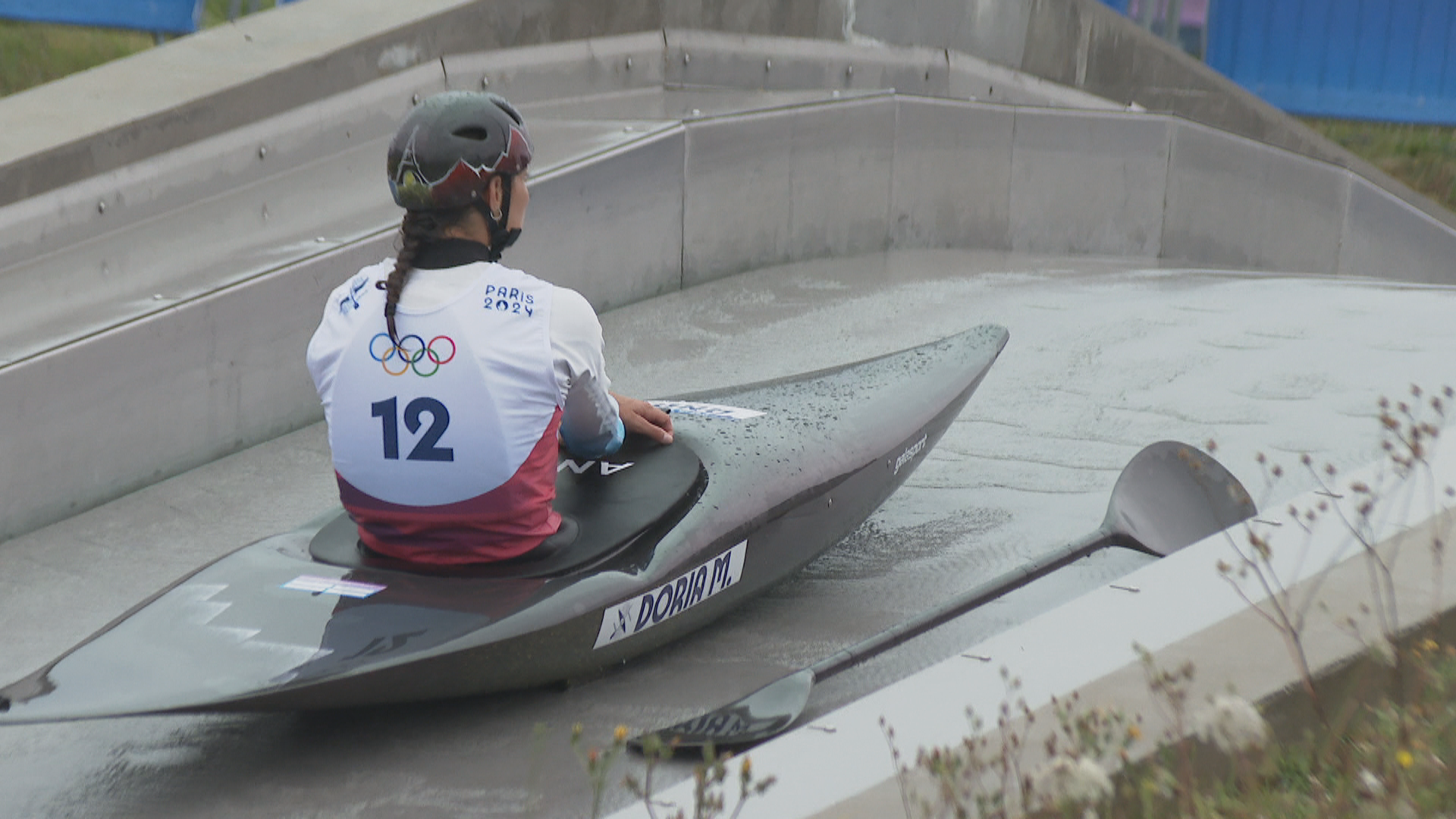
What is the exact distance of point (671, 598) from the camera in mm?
3418

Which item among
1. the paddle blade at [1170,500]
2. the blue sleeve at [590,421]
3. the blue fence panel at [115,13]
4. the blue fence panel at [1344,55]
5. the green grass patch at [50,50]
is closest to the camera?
the blue sleeve at [590,421]

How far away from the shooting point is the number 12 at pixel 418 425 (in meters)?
3.02

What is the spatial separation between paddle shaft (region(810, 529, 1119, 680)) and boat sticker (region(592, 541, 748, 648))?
1.25 ft

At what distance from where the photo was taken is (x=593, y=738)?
3.21 meters

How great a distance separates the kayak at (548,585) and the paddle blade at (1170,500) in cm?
58

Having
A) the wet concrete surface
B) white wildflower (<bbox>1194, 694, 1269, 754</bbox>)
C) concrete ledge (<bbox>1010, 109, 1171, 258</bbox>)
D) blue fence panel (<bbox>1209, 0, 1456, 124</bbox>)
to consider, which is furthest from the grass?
white wildflower (<bbox>1194, 694, 1269, 754</bbox>)

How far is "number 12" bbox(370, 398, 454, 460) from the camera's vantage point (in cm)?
302

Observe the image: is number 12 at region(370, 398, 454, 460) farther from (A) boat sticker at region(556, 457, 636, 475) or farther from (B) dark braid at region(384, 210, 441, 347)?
(A) boat sticker at region(556, 457, 636, 475)

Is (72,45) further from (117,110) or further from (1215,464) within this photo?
(1215,464)

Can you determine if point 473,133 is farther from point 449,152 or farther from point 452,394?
point 452,394

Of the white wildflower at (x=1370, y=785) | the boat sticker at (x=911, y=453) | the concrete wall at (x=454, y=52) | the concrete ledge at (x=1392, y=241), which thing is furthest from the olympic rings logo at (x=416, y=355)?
the concrete ledge at (x=1392, y=241)

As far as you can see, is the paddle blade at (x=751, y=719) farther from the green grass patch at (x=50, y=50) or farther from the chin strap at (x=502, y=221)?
the green grass patch at (x=50, y=50)

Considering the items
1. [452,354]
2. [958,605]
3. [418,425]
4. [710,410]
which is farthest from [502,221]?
[958,605]

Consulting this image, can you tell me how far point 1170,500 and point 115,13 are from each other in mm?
5918
